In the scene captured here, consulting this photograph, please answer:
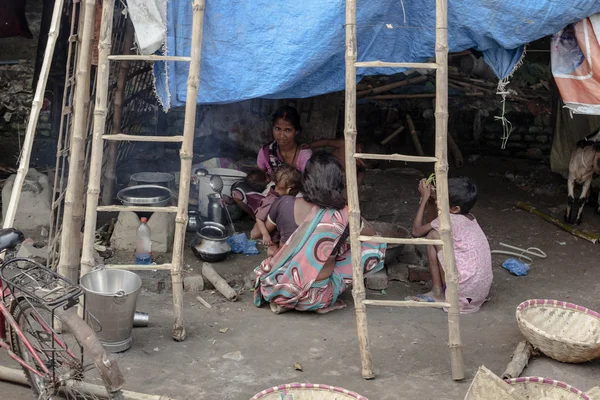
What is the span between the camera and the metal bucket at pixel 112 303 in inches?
177

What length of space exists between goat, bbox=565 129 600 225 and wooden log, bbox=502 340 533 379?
315 cm

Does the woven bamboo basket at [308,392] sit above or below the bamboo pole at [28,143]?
below

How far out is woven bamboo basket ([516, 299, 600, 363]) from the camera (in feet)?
14.8

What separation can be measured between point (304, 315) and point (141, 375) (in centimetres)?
150

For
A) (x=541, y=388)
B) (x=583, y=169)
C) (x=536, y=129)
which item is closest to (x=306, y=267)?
(x=541, y=388)

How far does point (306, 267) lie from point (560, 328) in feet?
6.01

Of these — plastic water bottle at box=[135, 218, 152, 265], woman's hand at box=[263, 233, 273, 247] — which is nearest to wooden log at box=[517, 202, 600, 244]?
woman's hand at box=[263, 233, 273, 247]

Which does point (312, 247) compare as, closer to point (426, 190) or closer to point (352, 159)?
point (426, 190)

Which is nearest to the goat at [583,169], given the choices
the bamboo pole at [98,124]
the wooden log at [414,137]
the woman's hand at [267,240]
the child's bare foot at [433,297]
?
the wooden log at [414,137]

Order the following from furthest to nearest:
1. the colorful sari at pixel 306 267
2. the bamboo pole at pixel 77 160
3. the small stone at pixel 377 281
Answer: the small stone at pixel 377 281 → the colorful sari at pixel 306 267 → the bamboo pole at pixel 77 160

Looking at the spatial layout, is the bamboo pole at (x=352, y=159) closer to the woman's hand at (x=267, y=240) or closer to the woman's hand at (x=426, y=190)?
the woman's hand at (x=426, y=190)

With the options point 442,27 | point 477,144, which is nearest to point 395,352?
point 442,27

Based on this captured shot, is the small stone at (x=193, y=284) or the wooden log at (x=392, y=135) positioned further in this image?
the wooden log at (x=392, y=135)

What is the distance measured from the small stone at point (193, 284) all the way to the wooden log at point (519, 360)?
253 cm
